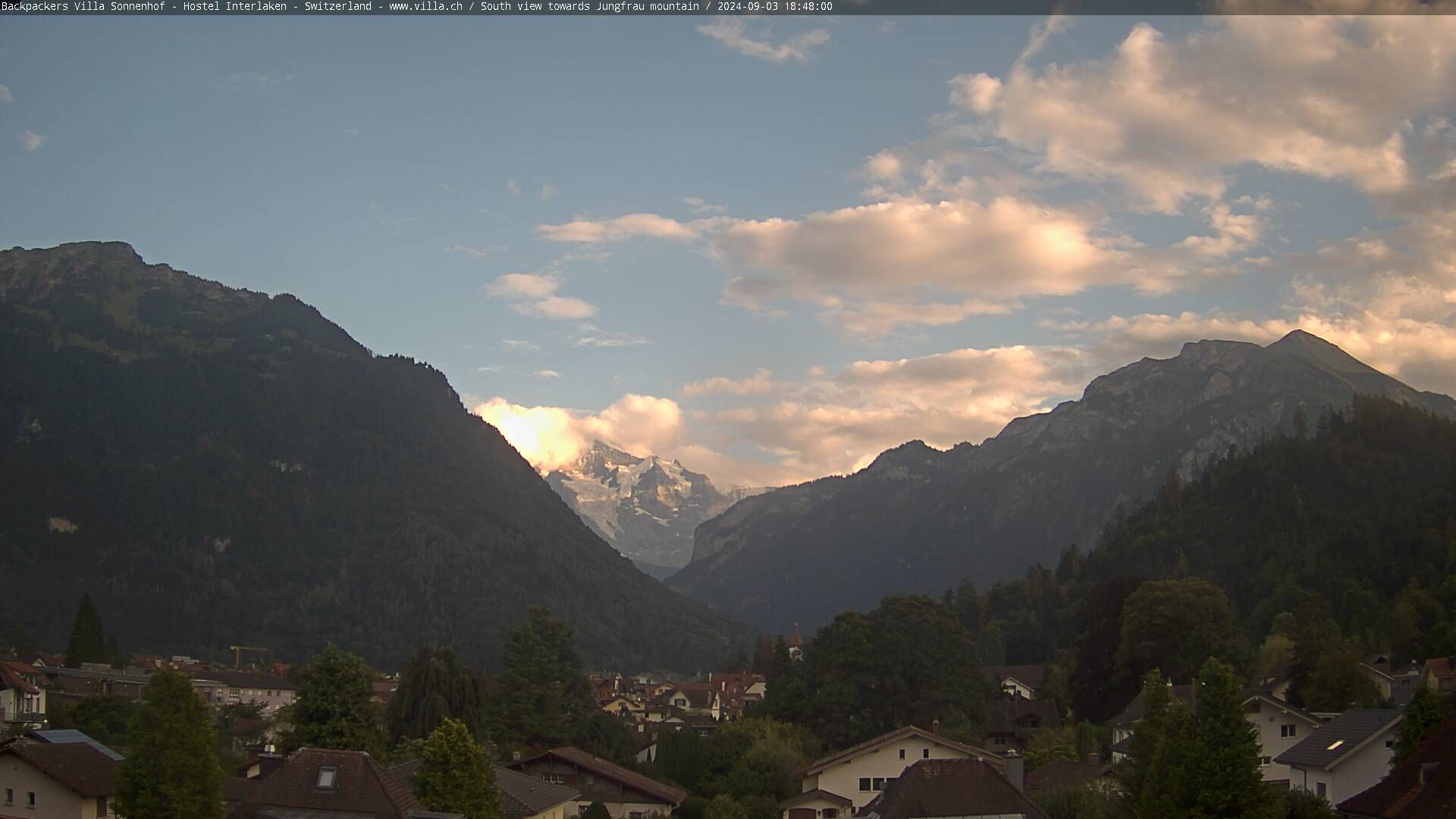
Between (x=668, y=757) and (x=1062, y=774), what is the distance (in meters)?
22.1

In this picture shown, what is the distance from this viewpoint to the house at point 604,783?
59188mm

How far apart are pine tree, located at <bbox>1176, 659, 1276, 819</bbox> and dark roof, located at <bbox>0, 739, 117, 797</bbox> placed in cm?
3391

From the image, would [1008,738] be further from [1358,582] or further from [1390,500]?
[1390,500]

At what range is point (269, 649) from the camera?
640 ft

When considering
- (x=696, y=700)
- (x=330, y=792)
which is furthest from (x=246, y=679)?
(x=330, y=792)

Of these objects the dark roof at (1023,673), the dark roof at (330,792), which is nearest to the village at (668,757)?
the dark roof at (330,792)

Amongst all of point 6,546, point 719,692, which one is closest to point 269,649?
point 6,546

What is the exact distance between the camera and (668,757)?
72.3 meters

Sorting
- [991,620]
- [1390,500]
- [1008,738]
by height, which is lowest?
[1008,738]

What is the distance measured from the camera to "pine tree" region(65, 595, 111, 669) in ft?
389

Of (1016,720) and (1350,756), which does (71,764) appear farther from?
(1016,720)

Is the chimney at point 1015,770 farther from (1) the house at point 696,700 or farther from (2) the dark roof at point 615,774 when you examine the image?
(1) the house at point 696,700

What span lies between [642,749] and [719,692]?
4522cm

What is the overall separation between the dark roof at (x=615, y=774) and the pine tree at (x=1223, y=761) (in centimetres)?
3084
